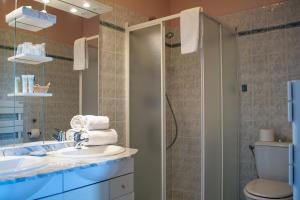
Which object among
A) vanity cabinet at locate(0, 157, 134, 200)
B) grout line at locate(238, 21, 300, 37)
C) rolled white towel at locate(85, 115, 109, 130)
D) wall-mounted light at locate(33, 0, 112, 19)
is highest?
wall-mounted light at locate(33, 0, 112, 19)

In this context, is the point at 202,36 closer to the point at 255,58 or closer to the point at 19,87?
the point at 255,58

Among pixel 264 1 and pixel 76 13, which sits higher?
pixel 264 1

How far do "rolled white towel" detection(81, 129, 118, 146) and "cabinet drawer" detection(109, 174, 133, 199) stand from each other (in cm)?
41

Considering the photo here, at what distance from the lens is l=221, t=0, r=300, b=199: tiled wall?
9.02ft

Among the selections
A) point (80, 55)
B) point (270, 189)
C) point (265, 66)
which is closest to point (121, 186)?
point (80, 55)

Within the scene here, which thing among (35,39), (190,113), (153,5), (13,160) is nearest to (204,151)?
(190,113)

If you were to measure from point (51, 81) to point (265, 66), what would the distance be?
2.16 meters

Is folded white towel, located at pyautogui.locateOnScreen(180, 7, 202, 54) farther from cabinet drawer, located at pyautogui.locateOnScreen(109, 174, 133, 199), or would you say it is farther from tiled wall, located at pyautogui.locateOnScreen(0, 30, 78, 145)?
cabinet drawer, located at pyautogui.locateOnScreen(109, 174, 133, 199)

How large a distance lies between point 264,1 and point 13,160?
2.82 meters

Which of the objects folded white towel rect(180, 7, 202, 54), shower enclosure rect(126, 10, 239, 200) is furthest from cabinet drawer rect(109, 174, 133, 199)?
folded white towel rect(180, 7, 202, 54)

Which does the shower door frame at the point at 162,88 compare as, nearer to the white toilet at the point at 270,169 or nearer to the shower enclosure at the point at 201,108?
the shower enclosure at the point at 201,108

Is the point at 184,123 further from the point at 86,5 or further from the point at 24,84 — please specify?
the point at 24,84

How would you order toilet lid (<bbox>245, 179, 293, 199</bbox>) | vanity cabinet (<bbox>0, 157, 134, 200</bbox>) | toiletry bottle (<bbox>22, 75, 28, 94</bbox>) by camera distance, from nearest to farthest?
vanity cabinet (<bbox>0, 157, 134, 200</bbox>), toiletry bottle (<bbox>22, 75, 28, 94</bbox>), toilet lid (<bbox>245, 179, 293, 199</bbox>)

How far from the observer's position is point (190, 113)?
10.8ft
